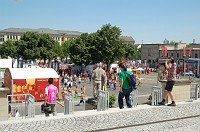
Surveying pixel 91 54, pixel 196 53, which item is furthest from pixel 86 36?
pixel 196 53

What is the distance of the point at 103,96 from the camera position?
11781 millimetres

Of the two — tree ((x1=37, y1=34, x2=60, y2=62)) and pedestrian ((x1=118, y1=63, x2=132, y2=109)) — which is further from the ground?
tree ((x1=37, y1=34, x2=60, y2=62))

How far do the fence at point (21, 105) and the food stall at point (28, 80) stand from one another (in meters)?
15.7

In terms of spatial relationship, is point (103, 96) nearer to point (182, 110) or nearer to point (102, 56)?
point (182, 110)

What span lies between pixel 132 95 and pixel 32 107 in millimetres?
4207

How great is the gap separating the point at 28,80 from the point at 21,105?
1688 cm

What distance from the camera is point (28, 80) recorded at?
28.7m

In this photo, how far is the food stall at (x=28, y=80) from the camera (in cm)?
2830

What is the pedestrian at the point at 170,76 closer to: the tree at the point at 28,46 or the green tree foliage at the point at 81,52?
the green tree foliage at the point at 81,52

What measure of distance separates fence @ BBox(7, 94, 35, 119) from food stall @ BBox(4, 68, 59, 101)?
1565cm

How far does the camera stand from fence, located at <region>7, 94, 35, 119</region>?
34.9 feet

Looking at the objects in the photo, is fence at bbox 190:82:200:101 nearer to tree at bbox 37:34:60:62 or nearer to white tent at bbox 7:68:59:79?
white tent at bbox 7:68:59:79

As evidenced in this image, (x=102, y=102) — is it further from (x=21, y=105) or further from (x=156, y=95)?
(x=21, y=105)

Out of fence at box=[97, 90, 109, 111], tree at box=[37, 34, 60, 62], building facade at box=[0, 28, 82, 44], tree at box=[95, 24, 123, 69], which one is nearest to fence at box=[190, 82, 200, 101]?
fence at box=[97, 90, 109, 111]
